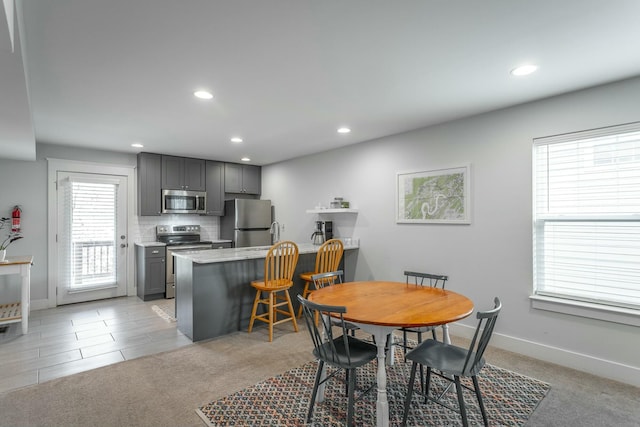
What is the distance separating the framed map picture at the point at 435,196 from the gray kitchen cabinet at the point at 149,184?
4.00 m

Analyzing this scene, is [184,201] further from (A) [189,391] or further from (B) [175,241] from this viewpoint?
(A) [189,391]

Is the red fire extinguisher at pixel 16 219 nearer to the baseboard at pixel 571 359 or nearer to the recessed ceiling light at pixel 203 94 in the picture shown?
the recessed ceiling light at pixel 203 94

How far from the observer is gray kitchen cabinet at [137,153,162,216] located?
5465 millimetres

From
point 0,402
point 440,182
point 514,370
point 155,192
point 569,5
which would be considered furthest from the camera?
point 155,192

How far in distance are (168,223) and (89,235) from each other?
1.20m

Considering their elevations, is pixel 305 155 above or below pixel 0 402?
above

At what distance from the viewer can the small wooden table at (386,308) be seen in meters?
1.90

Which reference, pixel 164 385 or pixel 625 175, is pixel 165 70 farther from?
pixel 625 175

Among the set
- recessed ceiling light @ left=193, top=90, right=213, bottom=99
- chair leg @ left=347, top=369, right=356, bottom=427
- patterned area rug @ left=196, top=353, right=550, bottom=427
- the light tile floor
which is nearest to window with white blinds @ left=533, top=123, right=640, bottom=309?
patterned area rug @ left=196, top=353, right=550, bottom=427

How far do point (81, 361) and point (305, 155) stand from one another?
413 cm

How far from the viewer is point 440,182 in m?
3.87

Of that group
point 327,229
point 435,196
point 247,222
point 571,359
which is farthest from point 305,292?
point 571,359

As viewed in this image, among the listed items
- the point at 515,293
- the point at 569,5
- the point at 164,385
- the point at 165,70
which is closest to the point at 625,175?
the point at 515,293

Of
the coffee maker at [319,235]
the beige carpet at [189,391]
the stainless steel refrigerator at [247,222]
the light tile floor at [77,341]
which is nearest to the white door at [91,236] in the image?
the light tile floor at [77,341]
